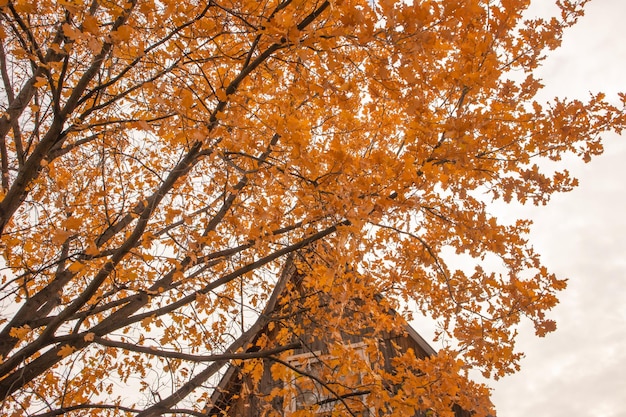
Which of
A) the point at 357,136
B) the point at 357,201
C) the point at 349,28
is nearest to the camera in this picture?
the point at 349,28

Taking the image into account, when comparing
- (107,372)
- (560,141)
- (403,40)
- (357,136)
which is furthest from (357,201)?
(107,372)

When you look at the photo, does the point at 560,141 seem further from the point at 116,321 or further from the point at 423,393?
the point at 116,321

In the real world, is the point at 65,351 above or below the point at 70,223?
below

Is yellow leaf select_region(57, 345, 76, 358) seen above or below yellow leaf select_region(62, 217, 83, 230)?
below

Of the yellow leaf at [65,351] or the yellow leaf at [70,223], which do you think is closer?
the yellow leaf at [70,223]

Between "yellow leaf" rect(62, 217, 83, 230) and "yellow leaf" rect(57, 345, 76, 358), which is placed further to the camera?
"yellow leaf" rect(57, 345, 76, 358)

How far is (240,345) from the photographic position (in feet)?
11.3

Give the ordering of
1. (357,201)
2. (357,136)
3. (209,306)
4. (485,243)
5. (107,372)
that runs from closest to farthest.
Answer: (357,201), (485,243), (209,306), (107,372), (357,136)

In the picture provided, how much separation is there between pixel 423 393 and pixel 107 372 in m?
3.10

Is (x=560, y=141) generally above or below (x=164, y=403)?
above

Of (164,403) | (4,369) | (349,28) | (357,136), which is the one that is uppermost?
(357,136)

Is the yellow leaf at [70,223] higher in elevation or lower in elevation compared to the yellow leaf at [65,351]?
higher

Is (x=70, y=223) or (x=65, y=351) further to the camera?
(x=65, y=351)

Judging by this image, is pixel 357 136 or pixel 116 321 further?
pixel 357 136
